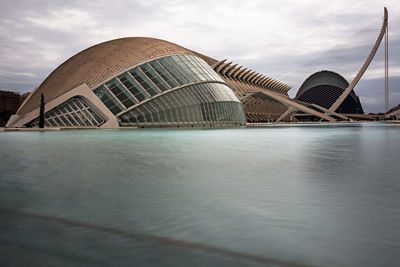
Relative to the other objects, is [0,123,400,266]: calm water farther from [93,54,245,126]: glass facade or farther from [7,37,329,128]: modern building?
[7,37,329,128]: modern building

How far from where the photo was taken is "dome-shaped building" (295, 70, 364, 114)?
15725 cm

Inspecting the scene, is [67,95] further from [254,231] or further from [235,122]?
[254,231]

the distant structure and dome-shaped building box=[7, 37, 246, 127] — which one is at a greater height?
the distant structure

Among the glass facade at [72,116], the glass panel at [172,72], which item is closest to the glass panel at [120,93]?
the glass facade at [72,116]

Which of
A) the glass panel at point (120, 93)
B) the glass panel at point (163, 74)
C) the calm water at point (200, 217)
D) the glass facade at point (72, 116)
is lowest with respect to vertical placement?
the calm water at point (200, 217)

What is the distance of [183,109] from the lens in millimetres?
50281

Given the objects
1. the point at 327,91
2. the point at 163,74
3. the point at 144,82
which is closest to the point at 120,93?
the point at 144,82

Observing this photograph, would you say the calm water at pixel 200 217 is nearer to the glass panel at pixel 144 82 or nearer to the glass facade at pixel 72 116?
the glass panel at pixel 144 82

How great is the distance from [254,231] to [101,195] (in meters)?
3.53

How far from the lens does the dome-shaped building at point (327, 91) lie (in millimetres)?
157250

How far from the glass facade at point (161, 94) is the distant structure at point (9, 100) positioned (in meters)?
154

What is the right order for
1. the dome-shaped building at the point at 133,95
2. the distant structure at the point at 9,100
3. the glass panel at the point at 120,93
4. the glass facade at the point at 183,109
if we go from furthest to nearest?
1. the distant structure at the point at 9,100
2. the glass facade at the point at 183,109
3. the dome-shaped building at the point at 133,95
4. the glass panel at the point at 120,93

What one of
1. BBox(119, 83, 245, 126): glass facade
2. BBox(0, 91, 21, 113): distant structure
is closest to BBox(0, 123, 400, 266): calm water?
BBox(119, 83, 245, 126): glass facade

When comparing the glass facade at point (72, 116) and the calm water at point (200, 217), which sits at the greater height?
the glass facade at point (72, 116)
